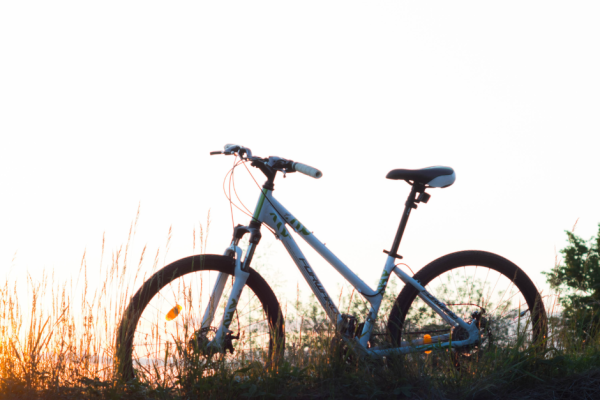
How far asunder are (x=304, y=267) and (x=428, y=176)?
3.16ft

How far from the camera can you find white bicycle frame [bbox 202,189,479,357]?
3.06 m

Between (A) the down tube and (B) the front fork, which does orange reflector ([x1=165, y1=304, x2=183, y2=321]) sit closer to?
(B) the front fork

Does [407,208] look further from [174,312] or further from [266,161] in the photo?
[174,312]

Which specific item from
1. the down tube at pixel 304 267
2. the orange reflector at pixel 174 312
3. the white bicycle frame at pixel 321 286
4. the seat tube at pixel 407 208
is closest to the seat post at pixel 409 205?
the seat tube at pixel 407 208

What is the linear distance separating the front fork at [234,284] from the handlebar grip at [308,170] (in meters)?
0.45

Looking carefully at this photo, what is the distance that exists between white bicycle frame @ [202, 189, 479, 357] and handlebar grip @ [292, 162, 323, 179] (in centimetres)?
27

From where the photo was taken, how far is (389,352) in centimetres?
309

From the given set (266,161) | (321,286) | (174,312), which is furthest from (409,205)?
(174,312)

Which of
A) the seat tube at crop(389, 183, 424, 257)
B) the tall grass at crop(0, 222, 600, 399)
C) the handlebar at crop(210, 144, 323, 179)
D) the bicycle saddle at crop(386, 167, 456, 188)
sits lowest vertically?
the tall grass at crop(0, 222, 600, 399)

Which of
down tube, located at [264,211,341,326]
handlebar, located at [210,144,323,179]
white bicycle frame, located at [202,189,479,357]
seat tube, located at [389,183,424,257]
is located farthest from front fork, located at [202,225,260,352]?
seat tube, located at [389,183,424,257]

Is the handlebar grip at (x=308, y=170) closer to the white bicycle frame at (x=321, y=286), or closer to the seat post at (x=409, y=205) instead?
the white bicycle frame at (x=321, y=286)

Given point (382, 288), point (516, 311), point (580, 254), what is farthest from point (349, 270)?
point (580, 254)

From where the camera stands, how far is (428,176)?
327 centimetres

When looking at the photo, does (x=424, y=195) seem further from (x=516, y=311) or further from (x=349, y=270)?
(x=516, y=311)
